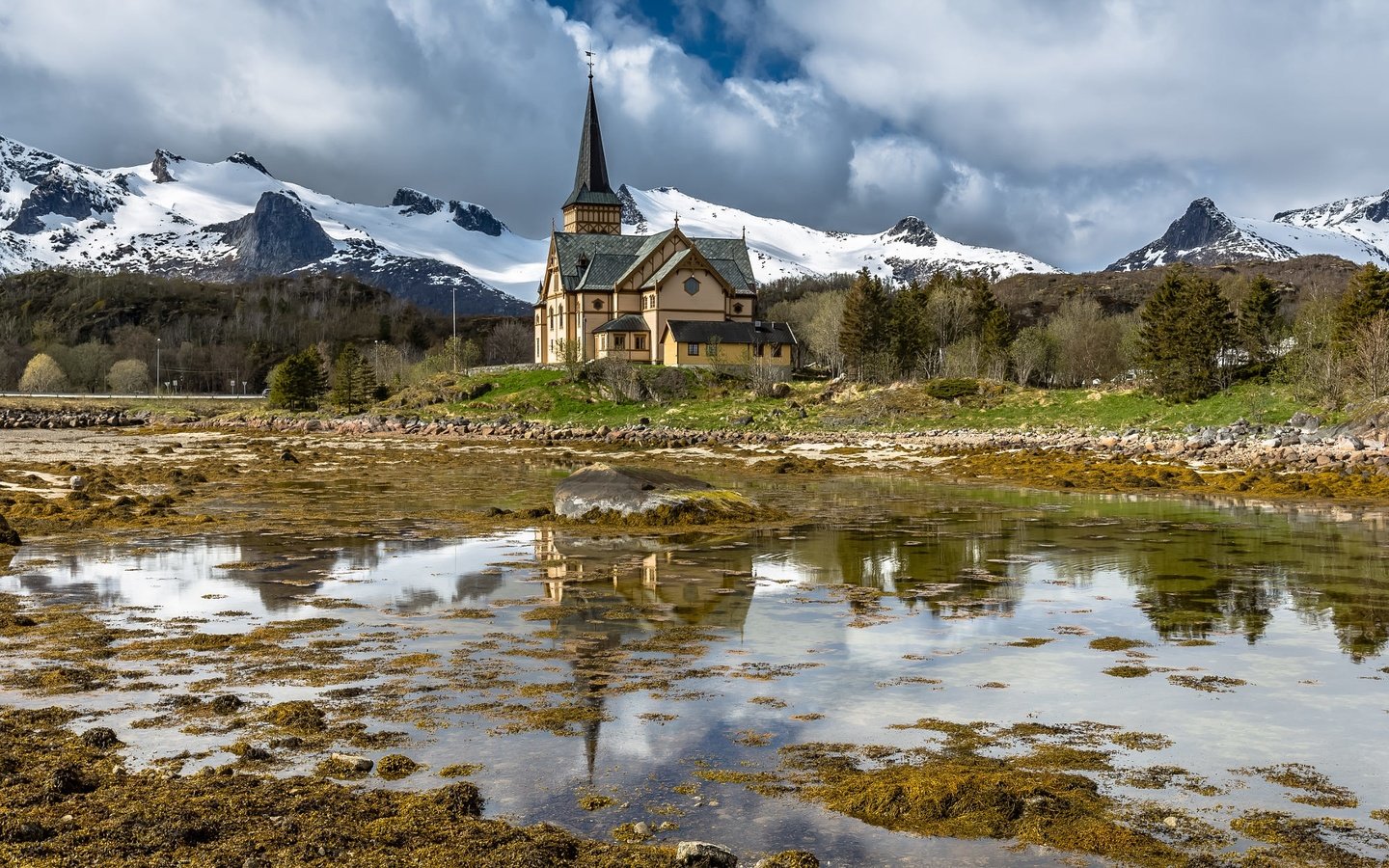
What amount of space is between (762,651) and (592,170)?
108823 millimetres

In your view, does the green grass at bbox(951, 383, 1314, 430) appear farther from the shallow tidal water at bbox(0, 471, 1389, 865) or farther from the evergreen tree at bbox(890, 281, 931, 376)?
the shallow tidal water at bbox(0, 471, 1389, 865)

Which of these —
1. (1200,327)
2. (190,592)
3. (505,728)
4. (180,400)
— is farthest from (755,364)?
(180,400)

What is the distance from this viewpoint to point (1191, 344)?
5844 centimetres

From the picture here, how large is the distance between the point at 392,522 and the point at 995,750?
17077 mm

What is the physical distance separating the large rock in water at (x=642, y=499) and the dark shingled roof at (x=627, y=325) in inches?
2662

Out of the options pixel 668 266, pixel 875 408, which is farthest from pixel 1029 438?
pixel 668 266

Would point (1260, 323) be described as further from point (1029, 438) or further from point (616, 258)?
point (616, 258)

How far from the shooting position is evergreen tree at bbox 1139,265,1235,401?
57.4 metres

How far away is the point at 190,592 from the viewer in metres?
14.3

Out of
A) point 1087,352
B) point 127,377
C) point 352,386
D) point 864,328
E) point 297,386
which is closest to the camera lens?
point 864,328

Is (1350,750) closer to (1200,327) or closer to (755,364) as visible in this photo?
(1200,327)

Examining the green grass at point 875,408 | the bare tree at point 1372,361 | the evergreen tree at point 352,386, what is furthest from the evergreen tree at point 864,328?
the evergreen tree at point 352,386

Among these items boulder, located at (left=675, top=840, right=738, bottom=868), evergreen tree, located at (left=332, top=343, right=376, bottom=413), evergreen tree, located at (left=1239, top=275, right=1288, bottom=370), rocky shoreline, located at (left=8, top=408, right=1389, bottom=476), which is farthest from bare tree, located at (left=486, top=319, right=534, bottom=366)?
boulder, located at (left=675, top=840, right=738, bottom=868)

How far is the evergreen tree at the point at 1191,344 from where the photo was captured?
5744cm
